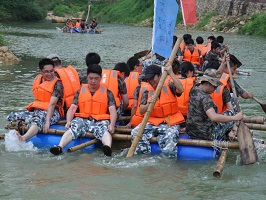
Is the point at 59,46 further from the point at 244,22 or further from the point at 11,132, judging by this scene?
the point at 11,132

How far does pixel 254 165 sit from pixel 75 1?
6536 cm

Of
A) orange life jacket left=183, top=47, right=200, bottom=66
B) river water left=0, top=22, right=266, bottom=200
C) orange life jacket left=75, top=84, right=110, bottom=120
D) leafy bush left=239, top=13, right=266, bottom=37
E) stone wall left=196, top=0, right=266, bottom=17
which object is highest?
stone wall left=196, top=0, right=266, bottom=17

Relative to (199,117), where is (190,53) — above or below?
above

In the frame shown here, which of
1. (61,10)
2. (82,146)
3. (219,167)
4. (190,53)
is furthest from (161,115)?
(61,10)

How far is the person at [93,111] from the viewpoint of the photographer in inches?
266

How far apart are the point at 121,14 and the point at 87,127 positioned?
45039 mm

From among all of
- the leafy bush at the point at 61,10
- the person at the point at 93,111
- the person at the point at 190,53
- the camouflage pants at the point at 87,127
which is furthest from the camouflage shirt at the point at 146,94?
the leafy bush at the point at 61,10

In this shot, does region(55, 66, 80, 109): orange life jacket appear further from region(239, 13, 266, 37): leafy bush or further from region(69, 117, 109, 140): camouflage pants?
region(239, 13, 266, 37): leafy bush

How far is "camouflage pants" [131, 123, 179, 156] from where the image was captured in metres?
6.43

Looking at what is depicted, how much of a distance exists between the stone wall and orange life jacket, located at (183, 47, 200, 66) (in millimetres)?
20155

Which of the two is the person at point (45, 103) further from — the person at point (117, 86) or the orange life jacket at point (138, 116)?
the orange life jacket at point (138, 116)

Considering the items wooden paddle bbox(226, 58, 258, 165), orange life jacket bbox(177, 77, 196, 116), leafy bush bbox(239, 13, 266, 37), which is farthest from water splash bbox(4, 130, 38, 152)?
leafy bush bbox(239, 13, 266, 37)

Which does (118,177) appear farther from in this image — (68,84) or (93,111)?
(68,84)

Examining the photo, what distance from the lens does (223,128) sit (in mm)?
6633
